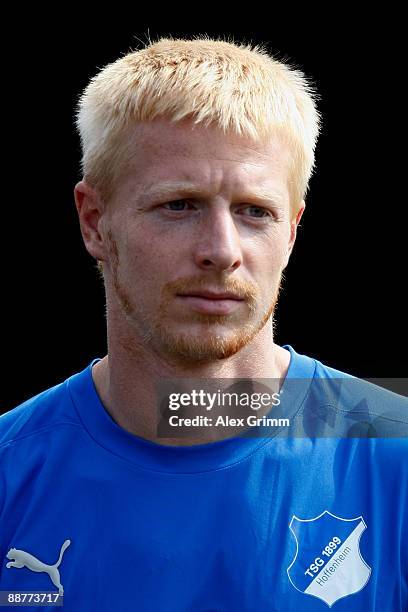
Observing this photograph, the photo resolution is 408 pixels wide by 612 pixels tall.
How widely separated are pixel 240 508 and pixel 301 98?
1837mm

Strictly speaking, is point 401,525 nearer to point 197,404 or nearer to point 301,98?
point 197,404

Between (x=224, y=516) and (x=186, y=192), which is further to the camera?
(x=224, y=516)

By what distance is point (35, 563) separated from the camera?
173 inches

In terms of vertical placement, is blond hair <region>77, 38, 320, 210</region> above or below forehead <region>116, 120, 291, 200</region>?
above

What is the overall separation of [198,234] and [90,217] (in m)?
0.77

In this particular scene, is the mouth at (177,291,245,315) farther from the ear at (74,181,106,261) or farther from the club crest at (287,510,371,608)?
the club crest at (287,510,371,608)

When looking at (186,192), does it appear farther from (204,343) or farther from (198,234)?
(204,343)

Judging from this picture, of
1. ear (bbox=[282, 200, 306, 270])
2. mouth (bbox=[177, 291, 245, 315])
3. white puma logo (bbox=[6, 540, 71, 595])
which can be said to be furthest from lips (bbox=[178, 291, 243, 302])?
white puma logo (bbox=[6, 540, 71, 595])

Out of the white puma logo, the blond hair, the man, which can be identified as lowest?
the white puma logo

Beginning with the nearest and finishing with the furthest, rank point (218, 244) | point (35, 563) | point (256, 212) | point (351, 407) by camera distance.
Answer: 1. point (218, 244)
2. point (256, 212)
3. point (35, 563)
4. point (351, 407)

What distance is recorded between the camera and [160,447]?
4402mm

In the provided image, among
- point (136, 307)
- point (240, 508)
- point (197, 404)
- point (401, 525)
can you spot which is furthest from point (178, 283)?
point (401, 525)

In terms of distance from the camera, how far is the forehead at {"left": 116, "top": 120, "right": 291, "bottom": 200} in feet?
13.4

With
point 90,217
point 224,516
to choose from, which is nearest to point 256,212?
point 90,217
